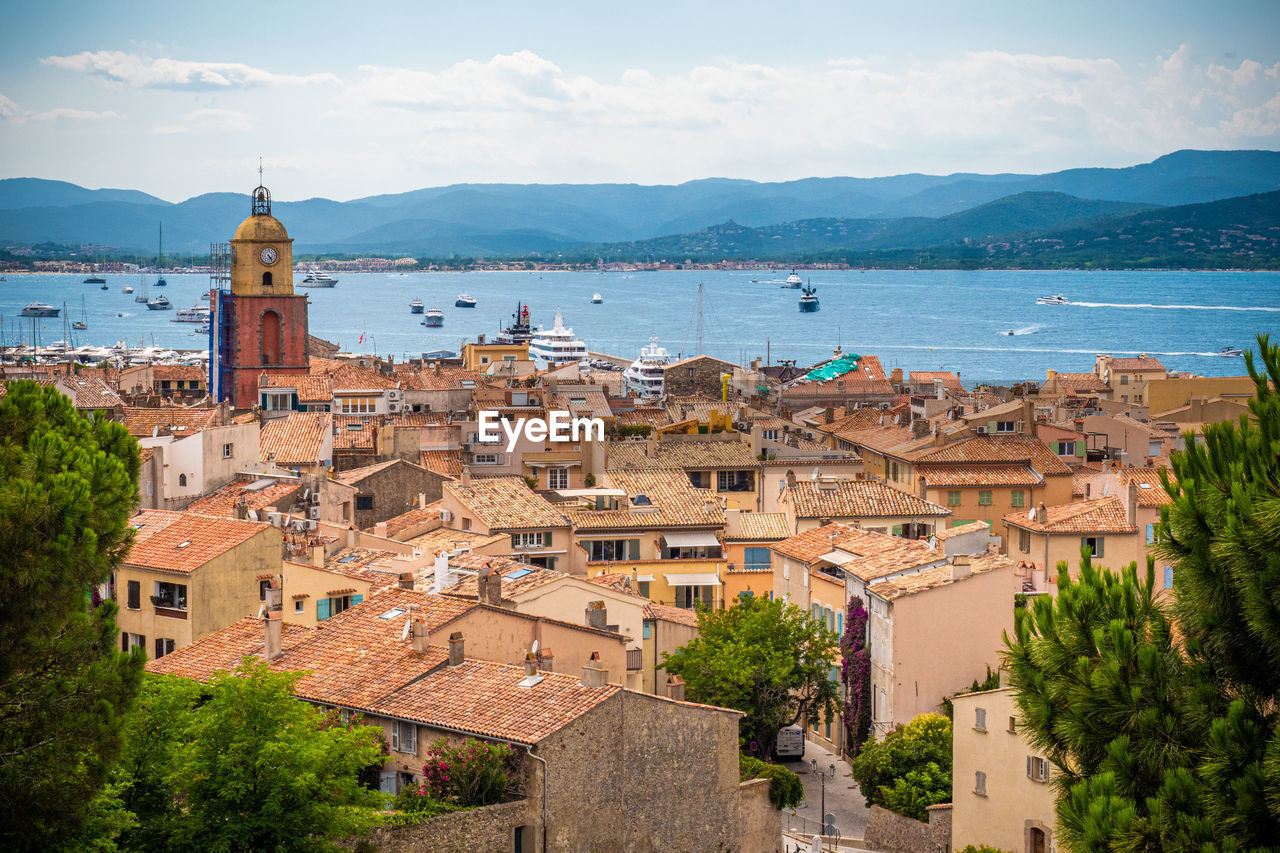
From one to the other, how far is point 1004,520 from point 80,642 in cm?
3362

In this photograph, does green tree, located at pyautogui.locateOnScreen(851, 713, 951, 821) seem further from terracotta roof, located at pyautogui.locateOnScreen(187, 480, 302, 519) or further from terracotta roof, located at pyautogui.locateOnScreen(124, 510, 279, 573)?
terracotta roof, located at pyautogui.locateOnScreen(187, 480, 302, 519)

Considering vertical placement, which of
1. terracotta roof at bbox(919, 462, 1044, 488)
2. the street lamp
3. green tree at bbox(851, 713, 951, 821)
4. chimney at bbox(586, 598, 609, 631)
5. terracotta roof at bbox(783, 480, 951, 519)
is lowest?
the street lamp

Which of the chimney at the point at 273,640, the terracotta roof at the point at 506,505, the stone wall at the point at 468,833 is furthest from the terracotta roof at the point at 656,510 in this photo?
the stone wall at the point at 468,833

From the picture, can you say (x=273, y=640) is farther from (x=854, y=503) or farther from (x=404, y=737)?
(x=854, y=503)

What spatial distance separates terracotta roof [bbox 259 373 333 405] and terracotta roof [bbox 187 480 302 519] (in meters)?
20.1

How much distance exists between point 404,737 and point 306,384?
4430 centimetres

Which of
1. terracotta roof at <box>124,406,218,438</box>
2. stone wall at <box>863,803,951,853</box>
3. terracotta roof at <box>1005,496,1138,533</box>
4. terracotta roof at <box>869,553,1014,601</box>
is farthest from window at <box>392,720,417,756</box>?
terracotta roof at <box>124,406,218,438</box>

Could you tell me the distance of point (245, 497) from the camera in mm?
42688

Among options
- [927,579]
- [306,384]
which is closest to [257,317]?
[306,384]

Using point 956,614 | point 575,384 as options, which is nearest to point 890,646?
point 956,614

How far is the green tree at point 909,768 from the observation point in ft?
97.2

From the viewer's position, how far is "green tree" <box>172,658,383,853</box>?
809 inches

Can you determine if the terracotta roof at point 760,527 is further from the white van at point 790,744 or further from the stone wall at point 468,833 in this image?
the stone wall at point 468,833

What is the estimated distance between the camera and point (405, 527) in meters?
39.1
